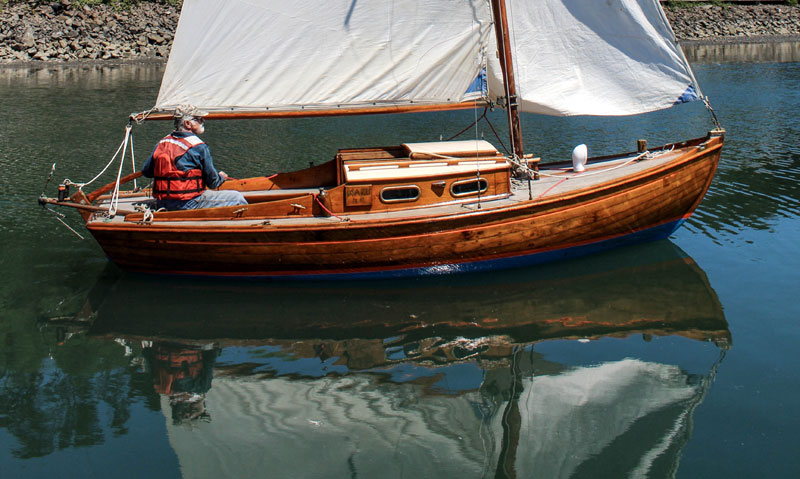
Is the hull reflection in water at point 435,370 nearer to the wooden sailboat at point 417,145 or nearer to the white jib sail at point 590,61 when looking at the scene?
the wooden sailboat at point 417,145

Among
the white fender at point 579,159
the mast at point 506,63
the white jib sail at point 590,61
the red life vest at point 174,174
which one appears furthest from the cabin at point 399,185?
the white fender at point 579,159

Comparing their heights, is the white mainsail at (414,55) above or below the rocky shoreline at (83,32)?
below

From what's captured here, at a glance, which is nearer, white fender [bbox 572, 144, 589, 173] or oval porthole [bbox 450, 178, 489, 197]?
oval porthole [bbox 450, 178, 489, 197]

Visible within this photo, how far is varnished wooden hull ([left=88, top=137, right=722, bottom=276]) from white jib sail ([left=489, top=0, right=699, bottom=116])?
1345mm

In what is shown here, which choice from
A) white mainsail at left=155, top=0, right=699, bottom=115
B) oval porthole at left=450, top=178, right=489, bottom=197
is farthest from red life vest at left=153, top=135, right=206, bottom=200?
oval porthole at left=450, top=178, right=489, bottom=197

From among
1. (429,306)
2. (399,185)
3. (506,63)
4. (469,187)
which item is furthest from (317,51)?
(429,306)

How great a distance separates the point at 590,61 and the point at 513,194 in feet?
9.26

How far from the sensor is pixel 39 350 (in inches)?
368

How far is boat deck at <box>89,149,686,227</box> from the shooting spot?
10945 mm

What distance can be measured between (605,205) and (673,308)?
2.00m

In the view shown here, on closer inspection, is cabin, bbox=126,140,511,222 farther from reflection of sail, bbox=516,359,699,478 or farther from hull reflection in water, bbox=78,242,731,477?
reflection of sail, bbox=516,359,699,478

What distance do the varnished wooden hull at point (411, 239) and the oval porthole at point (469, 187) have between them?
1.99ft

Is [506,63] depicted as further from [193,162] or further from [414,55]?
[193,162]

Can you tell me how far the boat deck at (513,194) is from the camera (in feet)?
35.9
